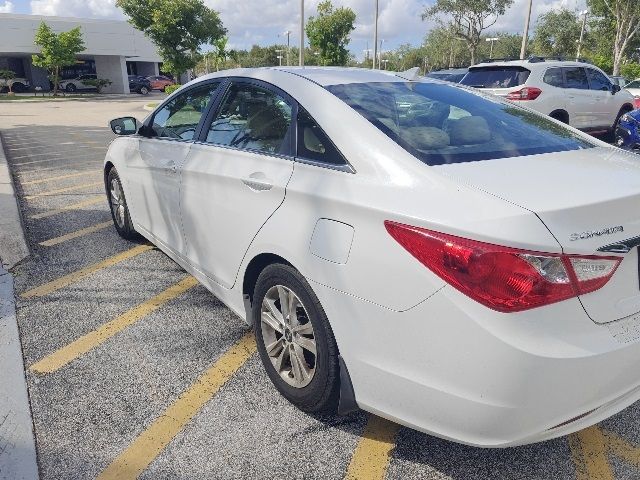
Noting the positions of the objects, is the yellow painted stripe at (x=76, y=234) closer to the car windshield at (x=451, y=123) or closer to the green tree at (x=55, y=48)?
the car windshield at (x=451, y=123)

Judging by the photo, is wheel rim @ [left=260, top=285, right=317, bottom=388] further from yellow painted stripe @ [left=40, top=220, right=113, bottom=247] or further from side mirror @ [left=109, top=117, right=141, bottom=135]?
yellow painted stripe @ [left=40, top=220, right=113, bottom=247]

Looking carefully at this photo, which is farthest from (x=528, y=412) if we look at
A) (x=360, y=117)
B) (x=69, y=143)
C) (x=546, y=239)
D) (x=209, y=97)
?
(x=69, y=143)

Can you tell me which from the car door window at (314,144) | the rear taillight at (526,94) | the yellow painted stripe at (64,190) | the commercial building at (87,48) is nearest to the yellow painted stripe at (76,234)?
the yellow painted stripe at (64,190)

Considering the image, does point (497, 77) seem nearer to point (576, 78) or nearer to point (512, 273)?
point (576, 78)

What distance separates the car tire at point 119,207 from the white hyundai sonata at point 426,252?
1928 millimetres

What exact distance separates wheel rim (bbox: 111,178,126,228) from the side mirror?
20.1 inches

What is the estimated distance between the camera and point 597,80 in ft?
36.8

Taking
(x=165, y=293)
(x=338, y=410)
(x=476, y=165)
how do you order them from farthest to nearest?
(x=165, y=293), (x=338, y=410), (x=476, y=165)

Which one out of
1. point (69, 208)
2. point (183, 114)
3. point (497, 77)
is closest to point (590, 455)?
point (183, 114)

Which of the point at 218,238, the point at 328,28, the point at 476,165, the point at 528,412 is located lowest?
the point at 528,412

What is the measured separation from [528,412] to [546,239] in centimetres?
58

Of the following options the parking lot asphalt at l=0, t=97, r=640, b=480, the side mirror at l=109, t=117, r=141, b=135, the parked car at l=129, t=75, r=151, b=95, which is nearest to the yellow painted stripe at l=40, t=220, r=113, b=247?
the parking lot asphalt at l=0, t=97, r=640, b=480

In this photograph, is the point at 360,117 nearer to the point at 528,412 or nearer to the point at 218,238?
the point at 218,238

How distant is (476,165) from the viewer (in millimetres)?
2129
